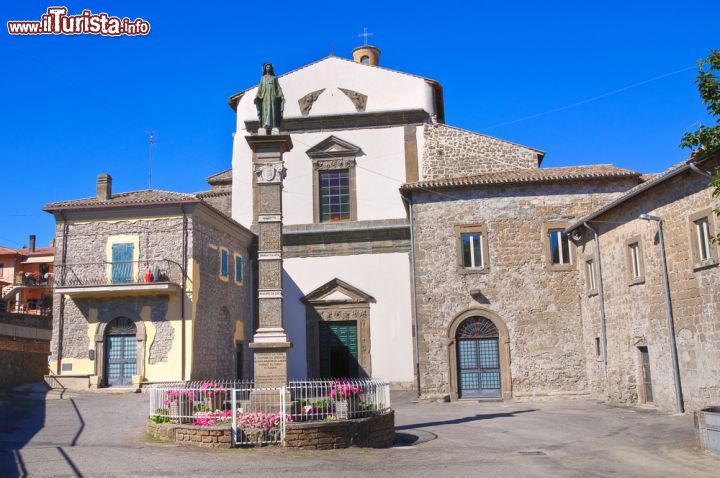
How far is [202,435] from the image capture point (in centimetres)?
1265

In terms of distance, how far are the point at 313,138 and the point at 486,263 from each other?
9.73 meters

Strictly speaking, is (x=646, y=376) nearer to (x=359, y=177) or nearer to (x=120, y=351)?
(x=359, y=177)

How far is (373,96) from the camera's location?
29438 mm

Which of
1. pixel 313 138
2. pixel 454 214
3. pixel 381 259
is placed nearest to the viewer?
pixel 454 214

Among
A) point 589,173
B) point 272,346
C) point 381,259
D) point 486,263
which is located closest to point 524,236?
point 486,263

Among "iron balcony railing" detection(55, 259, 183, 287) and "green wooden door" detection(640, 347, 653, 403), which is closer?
"green wooden door" detection(640, 347, 653, 403)

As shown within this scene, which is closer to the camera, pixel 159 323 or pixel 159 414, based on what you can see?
pixel 159 414

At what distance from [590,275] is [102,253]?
635 inches

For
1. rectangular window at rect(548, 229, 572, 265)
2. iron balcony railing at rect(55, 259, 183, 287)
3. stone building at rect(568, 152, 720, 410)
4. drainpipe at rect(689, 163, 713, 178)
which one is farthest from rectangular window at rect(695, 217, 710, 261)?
iron balcony railing at rect(55, 259, 183, 287)

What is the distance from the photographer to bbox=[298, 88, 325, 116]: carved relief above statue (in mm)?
29562

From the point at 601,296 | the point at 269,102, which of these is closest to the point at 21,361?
the point at 269,102

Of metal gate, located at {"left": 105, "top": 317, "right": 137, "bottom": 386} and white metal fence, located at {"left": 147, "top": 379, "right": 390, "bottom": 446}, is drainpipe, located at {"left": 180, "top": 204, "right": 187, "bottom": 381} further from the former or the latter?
white metal fence, located at {"left": 147, "top": 379, "right": 390, "bottom": 446}

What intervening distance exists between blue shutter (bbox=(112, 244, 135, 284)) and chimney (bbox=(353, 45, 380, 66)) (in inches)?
638

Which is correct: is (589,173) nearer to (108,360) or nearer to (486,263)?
(486,263)
